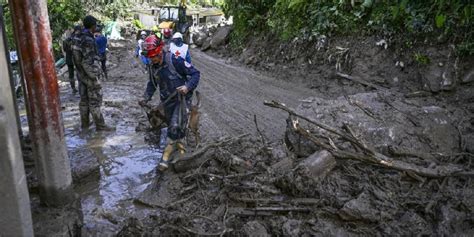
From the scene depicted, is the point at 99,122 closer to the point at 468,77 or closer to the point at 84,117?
the point at 84,117

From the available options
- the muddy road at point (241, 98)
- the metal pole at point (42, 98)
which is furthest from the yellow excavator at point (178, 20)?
the metal pole at point (42, 98)

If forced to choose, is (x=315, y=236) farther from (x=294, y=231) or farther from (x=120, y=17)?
(x=120, y=17)

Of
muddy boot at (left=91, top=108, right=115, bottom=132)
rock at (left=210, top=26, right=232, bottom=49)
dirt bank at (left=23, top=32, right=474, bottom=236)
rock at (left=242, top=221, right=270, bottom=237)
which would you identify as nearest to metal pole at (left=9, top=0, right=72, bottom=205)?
dirt bank at (left=23, top=32, right=474, bottom=236)

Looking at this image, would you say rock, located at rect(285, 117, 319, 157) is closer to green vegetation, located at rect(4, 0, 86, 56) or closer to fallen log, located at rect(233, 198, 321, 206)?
fallen log, located at rect(233, 198, 321, 206)

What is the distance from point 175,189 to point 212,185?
0.48 meters

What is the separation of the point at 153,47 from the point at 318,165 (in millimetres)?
2566

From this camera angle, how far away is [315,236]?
3867 millimetres

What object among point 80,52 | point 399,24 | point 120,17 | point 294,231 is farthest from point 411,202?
point 120,17

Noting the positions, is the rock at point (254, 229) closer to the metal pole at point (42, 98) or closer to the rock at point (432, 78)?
the metal pole at point (42, 98)

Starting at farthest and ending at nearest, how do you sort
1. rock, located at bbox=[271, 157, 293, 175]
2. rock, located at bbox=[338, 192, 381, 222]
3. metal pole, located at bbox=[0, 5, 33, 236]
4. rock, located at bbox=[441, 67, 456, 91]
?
rock, located at bbox=[441, 67, 456, 91] < rock, located at bbox=[271, 157, 293, 175] < rock, located at bbox=[338, 192, 381, 222] < metal pole, located at bbox=[0, 5, 33, 236]

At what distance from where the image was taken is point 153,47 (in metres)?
5.14

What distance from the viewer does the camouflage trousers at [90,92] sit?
22.9 feet

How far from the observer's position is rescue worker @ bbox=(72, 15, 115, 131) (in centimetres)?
668

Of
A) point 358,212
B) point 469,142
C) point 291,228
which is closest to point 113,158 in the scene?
point 291,228
